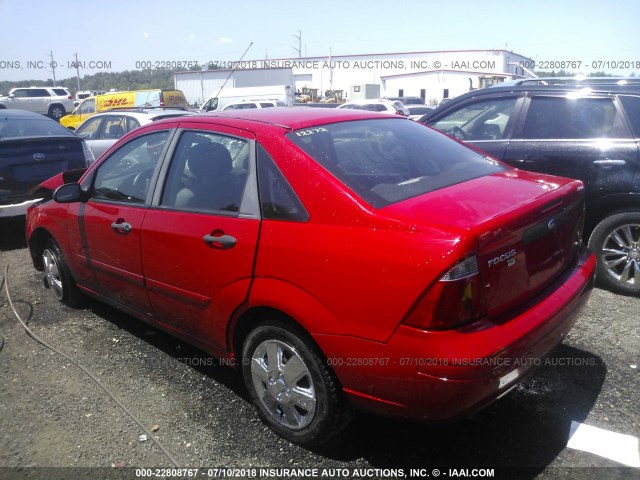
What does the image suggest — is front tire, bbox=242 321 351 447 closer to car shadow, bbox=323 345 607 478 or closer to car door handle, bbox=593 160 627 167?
car shadow, bbox=323 345 607 478

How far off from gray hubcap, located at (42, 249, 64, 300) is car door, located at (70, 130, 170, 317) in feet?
1.95

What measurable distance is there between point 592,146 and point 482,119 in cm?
109

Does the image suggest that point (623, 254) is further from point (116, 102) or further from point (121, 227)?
point (116, 102)

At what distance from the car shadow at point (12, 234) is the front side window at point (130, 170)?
3537 millimetres

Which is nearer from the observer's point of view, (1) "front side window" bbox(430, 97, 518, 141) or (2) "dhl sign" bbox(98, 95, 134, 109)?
(1) "front side window" bbox(430, 97, 518, 141)

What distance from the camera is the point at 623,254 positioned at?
4.40 meters

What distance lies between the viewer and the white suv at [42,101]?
31.1m

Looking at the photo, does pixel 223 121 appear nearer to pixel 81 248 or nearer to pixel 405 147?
pixel 405 147

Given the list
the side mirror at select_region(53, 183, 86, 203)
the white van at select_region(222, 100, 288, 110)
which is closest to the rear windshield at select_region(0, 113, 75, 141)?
the side mirror at select_region(53, 183, 86, 203)

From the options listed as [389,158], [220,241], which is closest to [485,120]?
[389,158]

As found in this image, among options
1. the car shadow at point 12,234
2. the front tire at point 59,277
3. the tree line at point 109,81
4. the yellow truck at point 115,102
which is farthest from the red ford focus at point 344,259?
the tree line at point 109,81

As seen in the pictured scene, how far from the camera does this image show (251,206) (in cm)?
270

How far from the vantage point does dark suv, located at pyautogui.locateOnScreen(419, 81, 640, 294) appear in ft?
14.3

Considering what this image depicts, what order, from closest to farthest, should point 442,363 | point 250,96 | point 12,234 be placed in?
point 442,363 → point 12,234 → point 250,96
